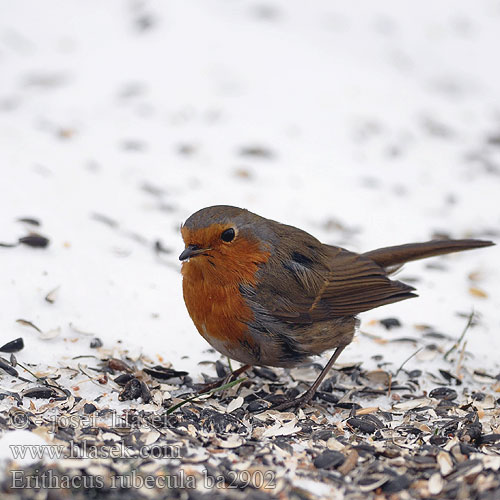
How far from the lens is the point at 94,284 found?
16.8 ft

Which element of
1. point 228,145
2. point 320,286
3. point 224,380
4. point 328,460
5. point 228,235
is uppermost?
point 228,145

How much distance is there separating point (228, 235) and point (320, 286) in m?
0.76

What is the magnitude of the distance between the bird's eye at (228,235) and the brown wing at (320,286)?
0.30 meters

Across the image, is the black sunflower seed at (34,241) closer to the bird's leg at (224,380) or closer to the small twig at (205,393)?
the bird's leg at (224,380)

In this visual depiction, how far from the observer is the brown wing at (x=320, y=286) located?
4195 mm

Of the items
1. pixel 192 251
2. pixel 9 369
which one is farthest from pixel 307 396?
pixel 9 369

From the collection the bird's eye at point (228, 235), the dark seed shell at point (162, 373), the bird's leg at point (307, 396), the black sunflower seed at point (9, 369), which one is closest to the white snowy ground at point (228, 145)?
the black sunflower seed at point (9, 369)

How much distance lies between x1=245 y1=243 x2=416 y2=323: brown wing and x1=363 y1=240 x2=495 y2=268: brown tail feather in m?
0.08

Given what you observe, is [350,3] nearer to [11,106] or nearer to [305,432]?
[11,106]

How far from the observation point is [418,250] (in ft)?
15.5

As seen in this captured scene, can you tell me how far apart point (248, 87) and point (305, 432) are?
599 cm

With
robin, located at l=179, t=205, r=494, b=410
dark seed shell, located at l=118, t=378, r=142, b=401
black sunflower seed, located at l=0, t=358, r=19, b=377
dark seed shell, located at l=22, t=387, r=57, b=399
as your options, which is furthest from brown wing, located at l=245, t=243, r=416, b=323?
black sunflower seed, located at l=0, t=358, r=19, b=377

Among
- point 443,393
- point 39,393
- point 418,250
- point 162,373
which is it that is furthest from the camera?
point 418,250

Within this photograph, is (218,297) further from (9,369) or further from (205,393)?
(9,369)
